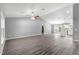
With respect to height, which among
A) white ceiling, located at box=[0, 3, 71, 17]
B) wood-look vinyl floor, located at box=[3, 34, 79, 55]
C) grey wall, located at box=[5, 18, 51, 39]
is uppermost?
white ceiling, located at box=[0, 3, 71, 17]

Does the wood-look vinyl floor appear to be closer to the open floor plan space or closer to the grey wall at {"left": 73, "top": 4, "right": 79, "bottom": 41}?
the open floor plan space

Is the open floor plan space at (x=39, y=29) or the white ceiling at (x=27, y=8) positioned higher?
the white ceiling at (x=27, y=8)

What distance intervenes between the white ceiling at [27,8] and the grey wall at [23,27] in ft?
0.48

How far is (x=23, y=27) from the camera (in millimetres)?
2564

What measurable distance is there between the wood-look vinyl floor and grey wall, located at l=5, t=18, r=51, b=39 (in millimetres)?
127

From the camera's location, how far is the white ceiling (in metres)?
2.40

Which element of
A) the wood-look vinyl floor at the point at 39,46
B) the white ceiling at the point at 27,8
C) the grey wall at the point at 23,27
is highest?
the white ceiling at the point at 27,8

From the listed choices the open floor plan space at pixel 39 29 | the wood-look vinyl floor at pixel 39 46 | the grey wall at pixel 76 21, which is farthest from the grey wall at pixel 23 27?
the grey wall at pixel 76 21

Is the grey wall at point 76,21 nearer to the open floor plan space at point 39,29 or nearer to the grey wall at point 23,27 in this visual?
the open floor plan space at point 39,29

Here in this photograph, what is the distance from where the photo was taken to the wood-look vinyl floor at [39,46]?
2.42 meters

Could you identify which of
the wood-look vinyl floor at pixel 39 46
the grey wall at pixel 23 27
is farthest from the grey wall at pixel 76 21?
the grey wall at pixel 23 27

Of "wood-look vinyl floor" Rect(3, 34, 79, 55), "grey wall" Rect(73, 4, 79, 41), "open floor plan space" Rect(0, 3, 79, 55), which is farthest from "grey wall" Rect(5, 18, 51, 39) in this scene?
"grey wall" Rect(73, 4, 79, 41)

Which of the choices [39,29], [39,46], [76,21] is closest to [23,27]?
[39,29]
